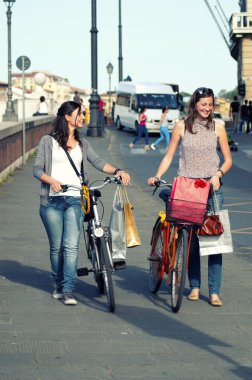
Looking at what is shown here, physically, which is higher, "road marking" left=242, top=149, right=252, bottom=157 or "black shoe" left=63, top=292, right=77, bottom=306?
"black shoe" left=63, top=292, right=77, bottom=306

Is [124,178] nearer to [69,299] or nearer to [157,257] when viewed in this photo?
[157,257]

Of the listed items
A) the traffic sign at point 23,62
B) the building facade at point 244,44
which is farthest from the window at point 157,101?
the traffic sign at point 23,62

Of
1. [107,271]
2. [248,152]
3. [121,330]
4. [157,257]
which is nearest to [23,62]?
[248,152]

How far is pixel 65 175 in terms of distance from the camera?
27.5 feet

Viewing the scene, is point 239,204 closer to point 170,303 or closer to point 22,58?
point 170,303

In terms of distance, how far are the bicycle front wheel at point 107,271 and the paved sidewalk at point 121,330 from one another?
109 mm

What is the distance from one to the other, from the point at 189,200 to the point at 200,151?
425 millimetres

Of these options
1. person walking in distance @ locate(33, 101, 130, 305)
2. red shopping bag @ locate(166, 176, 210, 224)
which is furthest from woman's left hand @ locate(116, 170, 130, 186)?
red shopping bag @ locate(166, 176, 210, 224)

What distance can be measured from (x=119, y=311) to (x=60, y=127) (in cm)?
148

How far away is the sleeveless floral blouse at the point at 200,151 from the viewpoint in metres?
8.24

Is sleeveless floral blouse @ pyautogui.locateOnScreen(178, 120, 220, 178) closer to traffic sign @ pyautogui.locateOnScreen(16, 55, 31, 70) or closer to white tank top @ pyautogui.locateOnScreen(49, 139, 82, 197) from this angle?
white tank top @ pyautogui.locateOnScreen(49, 139, 82, 197)

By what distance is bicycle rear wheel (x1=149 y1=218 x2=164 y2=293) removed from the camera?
8.59 metres

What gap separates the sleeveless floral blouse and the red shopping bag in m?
0.16

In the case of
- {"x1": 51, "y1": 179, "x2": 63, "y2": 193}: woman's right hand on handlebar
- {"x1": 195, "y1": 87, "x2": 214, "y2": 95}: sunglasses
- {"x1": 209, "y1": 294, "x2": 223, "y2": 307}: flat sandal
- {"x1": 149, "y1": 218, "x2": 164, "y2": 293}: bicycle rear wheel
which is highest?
{"x1": 195, "y1": 87, "x2": 214, "y2": 95}: sunglasses
